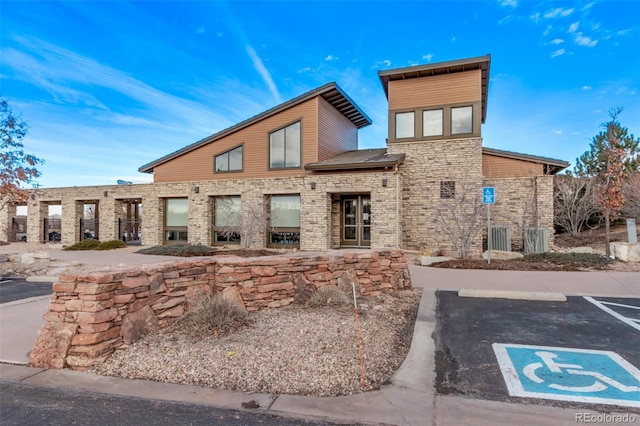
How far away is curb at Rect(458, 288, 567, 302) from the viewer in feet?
21.0

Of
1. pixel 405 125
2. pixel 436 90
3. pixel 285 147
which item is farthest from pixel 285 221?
pixel 436 90

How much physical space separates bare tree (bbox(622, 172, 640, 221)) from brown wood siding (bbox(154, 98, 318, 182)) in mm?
16827

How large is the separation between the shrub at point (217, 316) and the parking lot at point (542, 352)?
101 inches

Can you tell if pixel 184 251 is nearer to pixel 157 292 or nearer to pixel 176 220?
pixel 176 220

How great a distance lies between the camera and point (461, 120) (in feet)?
50.9

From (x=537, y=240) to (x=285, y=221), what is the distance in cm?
1121

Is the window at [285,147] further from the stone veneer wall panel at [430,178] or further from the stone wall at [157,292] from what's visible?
the stone wall at [157,292]

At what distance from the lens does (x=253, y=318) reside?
498 centimetres

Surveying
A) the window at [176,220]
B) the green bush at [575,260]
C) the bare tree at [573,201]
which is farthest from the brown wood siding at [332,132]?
the bare tree at [573,201]

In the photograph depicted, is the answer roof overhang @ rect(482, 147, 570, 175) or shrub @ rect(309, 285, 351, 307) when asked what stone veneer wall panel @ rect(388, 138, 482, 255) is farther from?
shrub @ rect(309, 285, 351, 307)

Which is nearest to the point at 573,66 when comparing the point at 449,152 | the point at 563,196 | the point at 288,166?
the point at 449,152

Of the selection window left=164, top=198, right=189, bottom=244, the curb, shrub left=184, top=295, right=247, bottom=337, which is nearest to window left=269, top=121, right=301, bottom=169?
window left=164, top=198, right=189, bottom=244

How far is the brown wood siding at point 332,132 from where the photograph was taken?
1705cm

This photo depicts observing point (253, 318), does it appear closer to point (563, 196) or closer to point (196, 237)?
point (196, 237)
